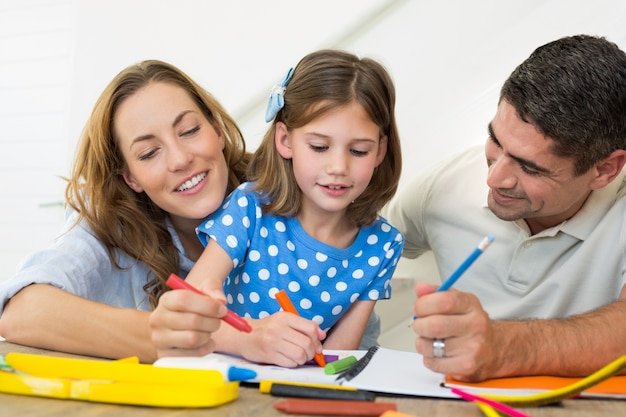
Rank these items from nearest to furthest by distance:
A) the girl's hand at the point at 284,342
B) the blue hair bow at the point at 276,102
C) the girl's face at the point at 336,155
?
the girl's hand at the point at 284,342 → the girl's face at the point at 336,155 → the blue hair bow at the point at 276,102

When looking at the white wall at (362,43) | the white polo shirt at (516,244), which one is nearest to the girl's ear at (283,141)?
the white polo shirt at (516,244)

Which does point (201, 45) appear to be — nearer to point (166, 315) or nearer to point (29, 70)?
point (29, 70)

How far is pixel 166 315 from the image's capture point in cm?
96

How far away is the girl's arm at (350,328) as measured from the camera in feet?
4.92

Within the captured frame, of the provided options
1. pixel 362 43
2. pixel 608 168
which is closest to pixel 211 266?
pixel 608 168

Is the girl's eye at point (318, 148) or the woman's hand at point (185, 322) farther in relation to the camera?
the girl's eye at point (318, 148)

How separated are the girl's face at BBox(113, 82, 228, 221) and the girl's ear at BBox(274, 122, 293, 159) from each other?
0.45 feet

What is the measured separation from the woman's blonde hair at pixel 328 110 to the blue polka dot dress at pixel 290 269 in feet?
0.16

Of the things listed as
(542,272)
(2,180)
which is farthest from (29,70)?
(542,272)

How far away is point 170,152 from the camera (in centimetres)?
145

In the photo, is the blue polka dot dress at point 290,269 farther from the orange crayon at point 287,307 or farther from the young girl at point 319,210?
the orange crayon at point 287,307

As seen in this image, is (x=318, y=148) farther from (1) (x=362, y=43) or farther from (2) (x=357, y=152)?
(1) (x=362, y=43)

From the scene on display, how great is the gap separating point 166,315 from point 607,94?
1013 millimetres

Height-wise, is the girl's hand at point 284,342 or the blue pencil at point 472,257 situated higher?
the blue pencil at point 472,257
